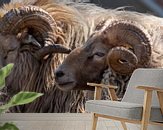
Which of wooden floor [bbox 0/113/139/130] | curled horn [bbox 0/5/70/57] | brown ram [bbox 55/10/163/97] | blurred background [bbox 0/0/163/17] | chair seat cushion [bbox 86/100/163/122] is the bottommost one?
wooden floor [bbox 0/113/139/130]

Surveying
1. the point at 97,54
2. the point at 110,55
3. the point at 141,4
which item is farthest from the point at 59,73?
the point at 141,4

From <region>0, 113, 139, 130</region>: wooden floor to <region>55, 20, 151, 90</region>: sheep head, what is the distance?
0.35 m

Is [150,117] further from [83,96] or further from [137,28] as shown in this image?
[83,96]

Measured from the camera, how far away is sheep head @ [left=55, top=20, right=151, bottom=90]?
16.5ft

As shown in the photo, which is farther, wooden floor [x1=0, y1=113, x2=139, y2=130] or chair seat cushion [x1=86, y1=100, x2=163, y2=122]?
wooden floor [x1=0, y1=113, x2=139, y2=130]

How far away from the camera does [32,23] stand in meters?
5.86

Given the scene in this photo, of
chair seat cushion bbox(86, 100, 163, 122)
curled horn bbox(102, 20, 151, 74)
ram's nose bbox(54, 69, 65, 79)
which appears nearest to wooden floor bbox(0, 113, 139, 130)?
ram's nose bbox(54, 69, 65, 79)

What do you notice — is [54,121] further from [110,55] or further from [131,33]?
[131,33]

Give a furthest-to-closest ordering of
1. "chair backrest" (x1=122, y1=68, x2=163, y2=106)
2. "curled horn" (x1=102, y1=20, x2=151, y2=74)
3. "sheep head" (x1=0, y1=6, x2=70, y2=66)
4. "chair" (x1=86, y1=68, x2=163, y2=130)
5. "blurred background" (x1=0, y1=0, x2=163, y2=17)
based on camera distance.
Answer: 1. "blurred background" (x1=0, y1=0, x2=163, y2=17)
2. "sheep head" (x1=0, y1=6, x2=70, y2=66)
3. "curled horn" (x1=102, y1=20, x2=151, y2=74)
4. "chair backrest" (x1=122, y1=68, x2=163, y2=106)
5. "chair" (x1=86, y1=68, x2=163, y2=130)

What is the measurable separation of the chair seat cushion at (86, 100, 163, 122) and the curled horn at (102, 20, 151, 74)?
4.17 feet

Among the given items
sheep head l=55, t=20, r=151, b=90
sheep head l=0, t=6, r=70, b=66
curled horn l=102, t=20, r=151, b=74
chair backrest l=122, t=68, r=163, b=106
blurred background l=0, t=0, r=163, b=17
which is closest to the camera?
chair backrest l=122, t=68, r=163, b=106

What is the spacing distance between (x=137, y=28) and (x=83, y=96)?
105 cm

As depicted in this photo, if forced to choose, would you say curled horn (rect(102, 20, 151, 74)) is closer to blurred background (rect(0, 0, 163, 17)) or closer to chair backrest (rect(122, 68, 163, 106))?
chair backrest (rect(122, 68, 163, 106))

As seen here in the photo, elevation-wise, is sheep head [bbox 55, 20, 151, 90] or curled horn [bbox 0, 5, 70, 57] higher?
curled horn [bbox 0, 5, 70, 57]
